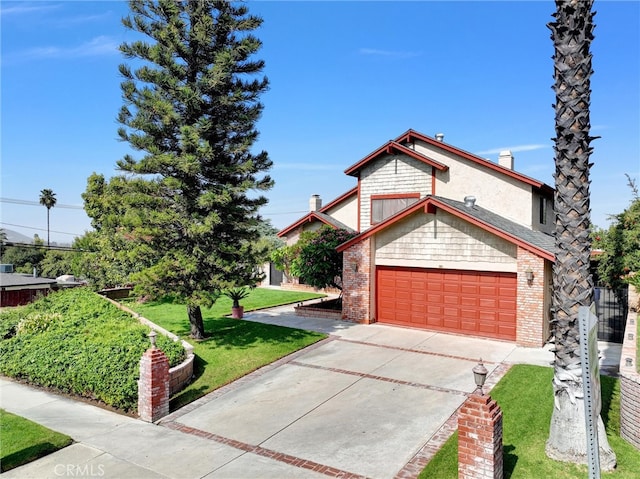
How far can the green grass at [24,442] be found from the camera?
7738 mm

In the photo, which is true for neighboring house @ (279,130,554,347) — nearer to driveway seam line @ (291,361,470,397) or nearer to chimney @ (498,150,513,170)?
chimney @ (498,150,513,170)

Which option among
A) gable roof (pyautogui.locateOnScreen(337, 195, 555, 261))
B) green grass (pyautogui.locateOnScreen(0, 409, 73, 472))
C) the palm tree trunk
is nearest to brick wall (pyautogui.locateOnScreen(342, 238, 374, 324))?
gable roof (pyautogui.locateOnScreen(337, 195, 555, 261))

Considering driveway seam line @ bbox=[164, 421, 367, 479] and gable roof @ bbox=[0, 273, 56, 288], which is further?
gable roof @ bbox=[0, 273, 56, 288]

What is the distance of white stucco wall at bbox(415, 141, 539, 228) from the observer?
757 inches

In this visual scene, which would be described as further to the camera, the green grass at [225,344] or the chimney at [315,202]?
the chimney at [315,202]

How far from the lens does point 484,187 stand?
2012cm

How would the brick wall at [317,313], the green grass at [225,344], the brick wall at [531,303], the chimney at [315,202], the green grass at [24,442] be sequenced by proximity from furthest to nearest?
the chimney at [315,202]
the brick wall at [317,313]
the brick wall at [531,303]
the green grass at [225,344]
the green grass at [24,442]

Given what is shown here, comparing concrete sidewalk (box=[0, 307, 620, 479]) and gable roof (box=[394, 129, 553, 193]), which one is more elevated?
gable roof (box=[394, 129, 553, 193])

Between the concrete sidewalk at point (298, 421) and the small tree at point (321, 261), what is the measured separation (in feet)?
19.1

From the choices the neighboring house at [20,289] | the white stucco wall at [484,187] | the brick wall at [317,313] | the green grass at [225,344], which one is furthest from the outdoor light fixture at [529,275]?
the neighboring house at [20,289]

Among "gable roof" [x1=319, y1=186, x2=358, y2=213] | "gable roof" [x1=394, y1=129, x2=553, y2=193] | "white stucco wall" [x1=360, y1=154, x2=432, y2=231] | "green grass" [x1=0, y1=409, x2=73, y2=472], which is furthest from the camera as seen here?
"gable roof" [x1=319, y1=186, x2=358, y2=213]

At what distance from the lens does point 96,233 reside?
28484 mm

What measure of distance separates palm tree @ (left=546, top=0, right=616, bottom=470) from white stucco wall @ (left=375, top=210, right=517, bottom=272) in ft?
26.2

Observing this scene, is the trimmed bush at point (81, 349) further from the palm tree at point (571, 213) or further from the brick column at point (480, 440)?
the palm tree at point (571, 213)
